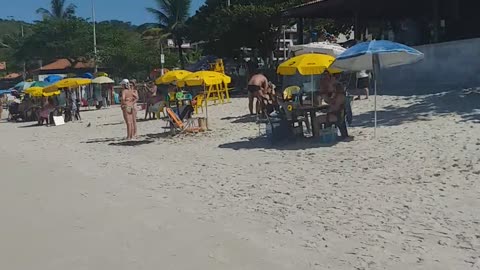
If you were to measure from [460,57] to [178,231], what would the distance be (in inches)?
565

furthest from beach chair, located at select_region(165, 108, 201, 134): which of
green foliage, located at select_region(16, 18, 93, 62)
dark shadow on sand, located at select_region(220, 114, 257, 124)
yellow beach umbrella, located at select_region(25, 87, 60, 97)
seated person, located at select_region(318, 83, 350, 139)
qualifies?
green foliage, located at select_region(16, 18, 93, 62)

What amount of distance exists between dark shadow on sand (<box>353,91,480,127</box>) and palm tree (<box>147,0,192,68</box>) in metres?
36.8

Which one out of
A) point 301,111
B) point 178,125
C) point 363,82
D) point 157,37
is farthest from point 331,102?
point 157,37

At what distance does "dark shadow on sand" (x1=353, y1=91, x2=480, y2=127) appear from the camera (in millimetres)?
13297

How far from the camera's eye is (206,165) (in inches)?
433

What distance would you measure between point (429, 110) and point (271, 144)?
440cm

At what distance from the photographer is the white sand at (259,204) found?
5484mm

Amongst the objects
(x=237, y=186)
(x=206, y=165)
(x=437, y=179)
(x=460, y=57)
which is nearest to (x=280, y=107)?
(x=206, y=165)

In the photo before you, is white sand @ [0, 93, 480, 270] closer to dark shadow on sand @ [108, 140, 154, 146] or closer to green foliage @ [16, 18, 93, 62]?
dark shadow on sand @ [108, 140, 154, 146]

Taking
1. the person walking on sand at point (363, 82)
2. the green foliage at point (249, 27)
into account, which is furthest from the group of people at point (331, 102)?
the green foliage at point (249, 27)

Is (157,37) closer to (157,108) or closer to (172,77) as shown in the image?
(157,108)

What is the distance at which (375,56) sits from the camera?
1186 cm

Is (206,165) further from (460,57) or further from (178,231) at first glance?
(460,57)

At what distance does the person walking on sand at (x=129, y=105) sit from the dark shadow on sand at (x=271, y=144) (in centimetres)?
372
